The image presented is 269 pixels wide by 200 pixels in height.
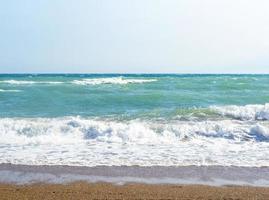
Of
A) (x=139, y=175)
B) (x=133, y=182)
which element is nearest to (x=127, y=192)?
(x=133, y=182)

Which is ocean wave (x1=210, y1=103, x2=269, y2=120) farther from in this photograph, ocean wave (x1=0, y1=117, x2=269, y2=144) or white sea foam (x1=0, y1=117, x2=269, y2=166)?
ocean wave (x1=0, y1=117, x2=269, y2=144)

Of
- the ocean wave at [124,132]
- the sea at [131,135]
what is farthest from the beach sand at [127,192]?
the ocean wave at [124,132]

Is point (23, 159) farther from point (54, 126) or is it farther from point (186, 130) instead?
point (186, 130)

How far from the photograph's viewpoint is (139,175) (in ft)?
25.4

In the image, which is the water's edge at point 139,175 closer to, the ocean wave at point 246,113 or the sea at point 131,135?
the sea at point 131,135

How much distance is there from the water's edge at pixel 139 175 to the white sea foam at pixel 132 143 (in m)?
0.38

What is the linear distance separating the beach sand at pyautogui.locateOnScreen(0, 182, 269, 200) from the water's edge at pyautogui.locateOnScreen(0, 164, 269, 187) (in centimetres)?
31

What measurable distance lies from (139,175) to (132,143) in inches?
140

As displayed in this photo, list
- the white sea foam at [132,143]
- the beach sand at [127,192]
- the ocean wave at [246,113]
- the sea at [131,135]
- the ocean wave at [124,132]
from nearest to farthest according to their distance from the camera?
the beach sand at [127,192]
the white sea foam at [132,143]
the sea at [131,135]
the ocean wave at [124,132]
the ocean wave at [246,113]

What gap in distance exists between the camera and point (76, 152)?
9.80 metres

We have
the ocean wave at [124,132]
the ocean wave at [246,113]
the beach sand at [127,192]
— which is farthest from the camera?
the ocean wave at [246,113]

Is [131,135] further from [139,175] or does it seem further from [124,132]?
[139,175]

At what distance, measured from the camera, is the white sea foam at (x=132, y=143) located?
8.99 m

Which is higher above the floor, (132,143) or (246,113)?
(246,113)
